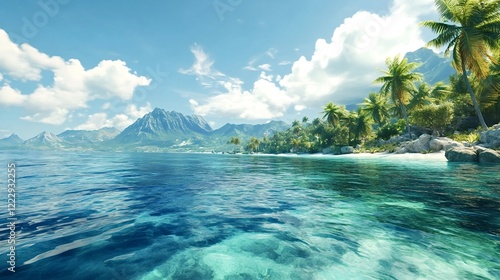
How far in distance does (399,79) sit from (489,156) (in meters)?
25.7

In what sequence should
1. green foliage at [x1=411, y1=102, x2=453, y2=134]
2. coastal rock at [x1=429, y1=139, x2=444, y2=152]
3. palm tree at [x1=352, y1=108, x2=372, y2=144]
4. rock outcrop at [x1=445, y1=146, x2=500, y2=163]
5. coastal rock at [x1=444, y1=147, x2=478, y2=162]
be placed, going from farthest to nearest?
palm tree at [x1=352, y1=108, x2=372, y2=144] < green foliage at [x1=411, y1=102, x2=453, y2=134] < coastal rock at [x1=429, y1=139, x2=444, y2=152] < coastal rock at [x1=444, y1=147, x2=478, y2=162] < rock outcrop at [x1=445, y1=146, x2=500, y2=163]

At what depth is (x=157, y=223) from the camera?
23.2 feet

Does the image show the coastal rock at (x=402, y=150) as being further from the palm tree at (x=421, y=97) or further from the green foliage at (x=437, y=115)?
the palm tree at (x=421, y=97)

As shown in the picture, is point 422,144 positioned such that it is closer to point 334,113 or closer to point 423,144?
point 423,144

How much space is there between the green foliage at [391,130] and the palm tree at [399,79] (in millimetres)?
14456

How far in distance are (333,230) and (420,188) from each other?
866 cm

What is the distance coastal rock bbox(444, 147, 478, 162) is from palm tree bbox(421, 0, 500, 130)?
833 centimetres

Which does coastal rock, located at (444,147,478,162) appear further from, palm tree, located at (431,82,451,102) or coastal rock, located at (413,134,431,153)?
palm tree, located at (431,82,451,102)

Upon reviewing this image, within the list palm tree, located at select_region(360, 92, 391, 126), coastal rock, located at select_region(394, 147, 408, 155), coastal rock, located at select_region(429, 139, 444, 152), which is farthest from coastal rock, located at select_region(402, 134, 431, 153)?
palm tree, located at select_region(360, 92, 391, 126)

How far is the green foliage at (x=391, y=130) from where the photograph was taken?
2213 inches

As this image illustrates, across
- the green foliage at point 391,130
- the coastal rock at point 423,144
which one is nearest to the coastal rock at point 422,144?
the coastal rock at point 423,144

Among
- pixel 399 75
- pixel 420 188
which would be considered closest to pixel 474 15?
pixel 399 75

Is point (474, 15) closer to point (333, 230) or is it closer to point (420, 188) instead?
point (420, 188)

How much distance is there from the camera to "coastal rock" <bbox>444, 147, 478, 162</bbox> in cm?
2319
